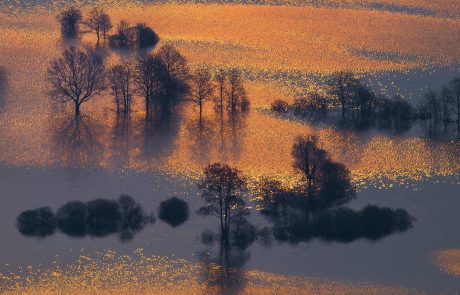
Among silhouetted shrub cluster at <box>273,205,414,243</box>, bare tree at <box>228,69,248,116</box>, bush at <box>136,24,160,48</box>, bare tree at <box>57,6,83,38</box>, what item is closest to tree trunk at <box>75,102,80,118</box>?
bare tree at <box>228,69,248,116</box>

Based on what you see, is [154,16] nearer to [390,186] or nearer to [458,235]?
[390,186]

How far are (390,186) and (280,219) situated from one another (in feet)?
18.1

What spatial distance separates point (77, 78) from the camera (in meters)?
60.0

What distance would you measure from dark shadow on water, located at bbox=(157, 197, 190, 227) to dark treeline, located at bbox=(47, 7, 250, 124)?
11305mm

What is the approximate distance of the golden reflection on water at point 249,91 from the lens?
5431cm

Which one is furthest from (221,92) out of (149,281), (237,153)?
(149,281)

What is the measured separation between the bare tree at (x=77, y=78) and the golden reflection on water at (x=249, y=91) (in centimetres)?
70

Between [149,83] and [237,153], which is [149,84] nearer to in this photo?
[149,83]

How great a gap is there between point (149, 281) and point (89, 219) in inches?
185

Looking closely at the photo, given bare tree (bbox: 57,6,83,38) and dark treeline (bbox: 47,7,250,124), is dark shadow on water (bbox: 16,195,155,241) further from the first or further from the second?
bare tree (bbox: 57,6,83,38)

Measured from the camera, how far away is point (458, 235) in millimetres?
46938

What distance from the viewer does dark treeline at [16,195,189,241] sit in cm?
4669

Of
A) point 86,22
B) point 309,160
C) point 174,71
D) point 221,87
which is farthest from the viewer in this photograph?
point 86,22

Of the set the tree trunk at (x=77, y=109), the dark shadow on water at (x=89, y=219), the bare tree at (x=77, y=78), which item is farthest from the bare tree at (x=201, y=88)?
the dark shadow on water at (x=89, y=219)
